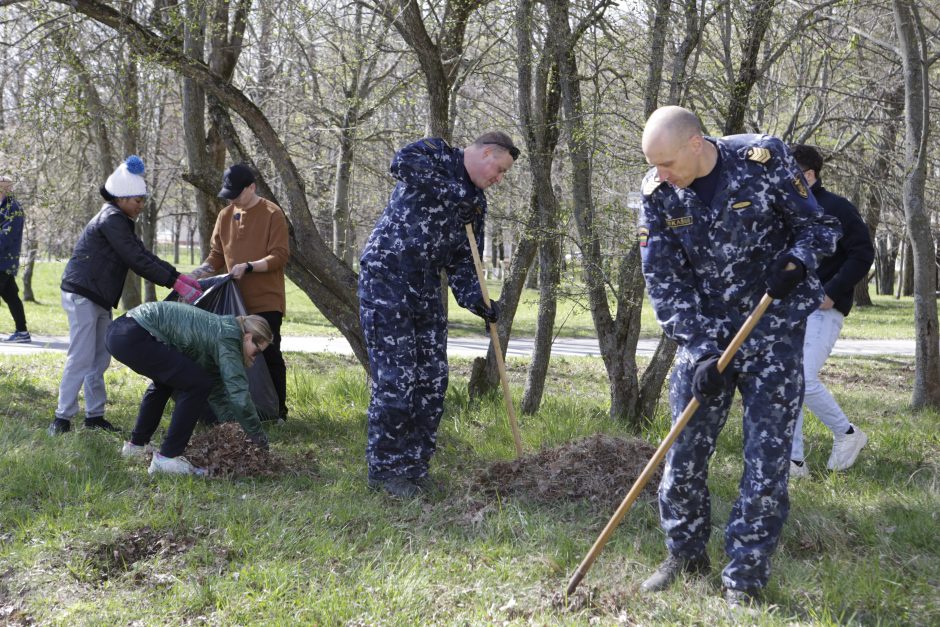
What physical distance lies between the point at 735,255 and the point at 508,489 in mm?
2170

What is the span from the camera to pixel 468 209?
15.5 ft

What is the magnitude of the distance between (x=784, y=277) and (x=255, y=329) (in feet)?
10.1

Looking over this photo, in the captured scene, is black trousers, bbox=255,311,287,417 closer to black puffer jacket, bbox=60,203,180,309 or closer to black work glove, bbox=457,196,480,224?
black puffer jacket, bbox=60,203,180,309

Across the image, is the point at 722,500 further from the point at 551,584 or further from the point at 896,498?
the point at 551,584

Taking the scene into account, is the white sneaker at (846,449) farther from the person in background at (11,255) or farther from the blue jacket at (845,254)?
the person in background at (11,255)

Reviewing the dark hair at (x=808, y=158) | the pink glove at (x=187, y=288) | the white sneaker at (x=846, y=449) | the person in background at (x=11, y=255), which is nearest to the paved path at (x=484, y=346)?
the person in background at (x=11, y=255)

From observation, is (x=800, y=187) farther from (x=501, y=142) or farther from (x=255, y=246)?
(x=255, y=246)

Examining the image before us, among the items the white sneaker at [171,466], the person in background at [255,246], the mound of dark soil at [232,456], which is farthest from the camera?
the person in background at [255,246]

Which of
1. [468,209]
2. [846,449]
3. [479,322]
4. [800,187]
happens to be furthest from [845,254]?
[479,322]

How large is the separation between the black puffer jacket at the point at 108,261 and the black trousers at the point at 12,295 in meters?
4.75

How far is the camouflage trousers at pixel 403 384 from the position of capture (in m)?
4.73

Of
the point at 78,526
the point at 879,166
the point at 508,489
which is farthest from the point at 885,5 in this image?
the point at 78,526

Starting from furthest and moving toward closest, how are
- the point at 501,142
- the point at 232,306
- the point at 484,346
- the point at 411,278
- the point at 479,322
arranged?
the point at 479,322, the point at 484,346, the point at 232,306, the point at 411,278, the point at 501,142

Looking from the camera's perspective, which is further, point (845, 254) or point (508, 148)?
point (845, 254)
